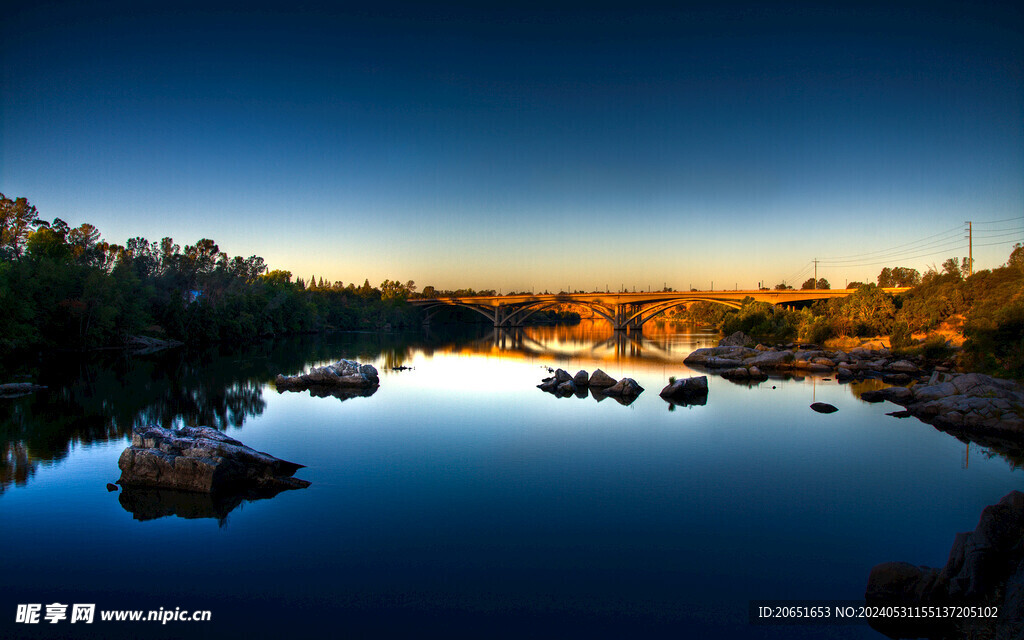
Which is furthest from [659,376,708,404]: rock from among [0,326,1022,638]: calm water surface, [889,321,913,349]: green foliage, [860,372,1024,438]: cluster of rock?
[889,321,913,349]: green foliage

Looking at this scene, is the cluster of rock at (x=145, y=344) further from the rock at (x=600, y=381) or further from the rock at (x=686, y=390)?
the rock at (x=686, y=390)

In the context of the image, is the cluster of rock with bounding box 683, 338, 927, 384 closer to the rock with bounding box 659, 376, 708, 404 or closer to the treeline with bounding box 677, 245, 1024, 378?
the treeline with bounding box 677, 245, 1024, 378

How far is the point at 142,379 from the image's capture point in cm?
2880

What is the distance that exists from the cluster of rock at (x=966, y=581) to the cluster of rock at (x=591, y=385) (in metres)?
17.6

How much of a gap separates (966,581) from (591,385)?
20.4m

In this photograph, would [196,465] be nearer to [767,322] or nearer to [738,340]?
[738,340]

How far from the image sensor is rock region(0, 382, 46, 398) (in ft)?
74.9

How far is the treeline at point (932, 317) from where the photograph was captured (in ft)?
79.8

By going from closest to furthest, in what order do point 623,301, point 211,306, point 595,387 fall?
point 595,387, point 211,306, point 623,301

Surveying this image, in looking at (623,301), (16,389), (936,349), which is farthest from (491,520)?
(623,301)

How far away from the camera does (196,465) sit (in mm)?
11523

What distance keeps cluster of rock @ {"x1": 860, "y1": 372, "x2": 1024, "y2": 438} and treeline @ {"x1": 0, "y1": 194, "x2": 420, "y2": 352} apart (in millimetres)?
45677

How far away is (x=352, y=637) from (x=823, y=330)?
54169mm

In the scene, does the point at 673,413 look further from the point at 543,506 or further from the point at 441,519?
the point at 441,519
